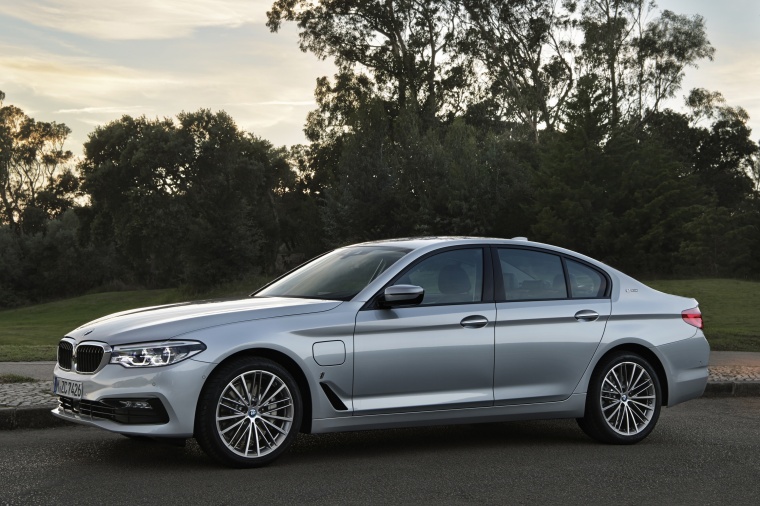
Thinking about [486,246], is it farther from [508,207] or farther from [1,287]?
[1,287]

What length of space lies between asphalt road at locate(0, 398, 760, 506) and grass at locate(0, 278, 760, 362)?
7.67m

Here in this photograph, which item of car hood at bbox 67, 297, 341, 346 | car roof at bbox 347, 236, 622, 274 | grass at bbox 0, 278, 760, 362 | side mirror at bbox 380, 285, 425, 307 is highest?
car roof at bbox 347, 236, 622, 274

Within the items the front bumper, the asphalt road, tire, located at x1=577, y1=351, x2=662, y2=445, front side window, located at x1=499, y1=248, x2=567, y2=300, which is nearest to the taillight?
tire, located at x1=577, y1=351, x2=662, y2=445

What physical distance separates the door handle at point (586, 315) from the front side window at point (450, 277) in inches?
36.5

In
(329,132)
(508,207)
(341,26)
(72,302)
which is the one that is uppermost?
(341,26)

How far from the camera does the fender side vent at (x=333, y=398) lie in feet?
23.4

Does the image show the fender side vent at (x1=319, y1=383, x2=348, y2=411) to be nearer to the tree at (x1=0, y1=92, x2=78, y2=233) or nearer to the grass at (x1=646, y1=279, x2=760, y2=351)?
the grass at (x1=646, y1=279, x2=760, y2=351)

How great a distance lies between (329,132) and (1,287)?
28.3m

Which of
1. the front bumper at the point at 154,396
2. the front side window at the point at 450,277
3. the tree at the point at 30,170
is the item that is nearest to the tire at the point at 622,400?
the front side window at the point at 450,277

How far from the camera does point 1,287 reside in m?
75.2

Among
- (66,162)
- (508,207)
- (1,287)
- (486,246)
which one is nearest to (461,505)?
(486,246)

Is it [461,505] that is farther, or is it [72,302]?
[72,302]

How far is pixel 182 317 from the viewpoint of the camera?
7.02 meters

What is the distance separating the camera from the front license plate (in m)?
6.99
